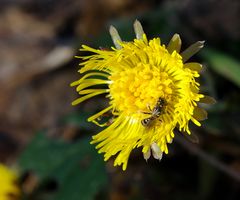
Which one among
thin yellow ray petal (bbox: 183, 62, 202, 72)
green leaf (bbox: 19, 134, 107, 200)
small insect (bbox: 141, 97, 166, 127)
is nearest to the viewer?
thin yellow ray petal (bbox: 183, 62, 202, 72)

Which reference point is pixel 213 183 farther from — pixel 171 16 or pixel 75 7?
pixel 75 7

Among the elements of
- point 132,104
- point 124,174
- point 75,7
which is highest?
point 75,7

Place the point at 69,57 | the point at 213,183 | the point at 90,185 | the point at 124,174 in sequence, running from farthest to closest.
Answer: the point at 69,57, the point at 124,174, the point at 213,183, the point at 90,185

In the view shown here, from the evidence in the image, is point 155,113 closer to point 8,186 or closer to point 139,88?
point 139,88

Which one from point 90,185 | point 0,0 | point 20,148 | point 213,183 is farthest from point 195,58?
point 0,0

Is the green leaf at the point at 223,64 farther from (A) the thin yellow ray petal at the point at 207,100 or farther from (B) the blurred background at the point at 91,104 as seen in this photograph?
(A) the thin yellow ray petal at the point at 207,100

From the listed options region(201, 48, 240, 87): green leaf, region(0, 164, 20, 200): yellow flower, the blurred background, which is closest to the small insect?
the blurred background

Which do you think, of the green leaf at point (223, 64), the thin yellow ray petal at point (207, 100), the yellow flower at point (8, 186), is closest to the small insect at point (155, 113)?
the thin yellow ray petal at point (207, 100)

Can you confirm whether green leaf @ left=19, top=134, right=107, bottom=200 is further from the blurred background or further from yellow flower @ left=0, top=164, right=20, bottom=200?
yellow flower @ left=0, top=164, right=20, bottom=200

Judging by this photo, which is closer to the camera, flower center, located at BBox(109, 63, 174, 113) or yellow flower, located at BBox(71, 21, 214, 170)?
yellow flower, located at BBox(71, 21, 214, 170)
